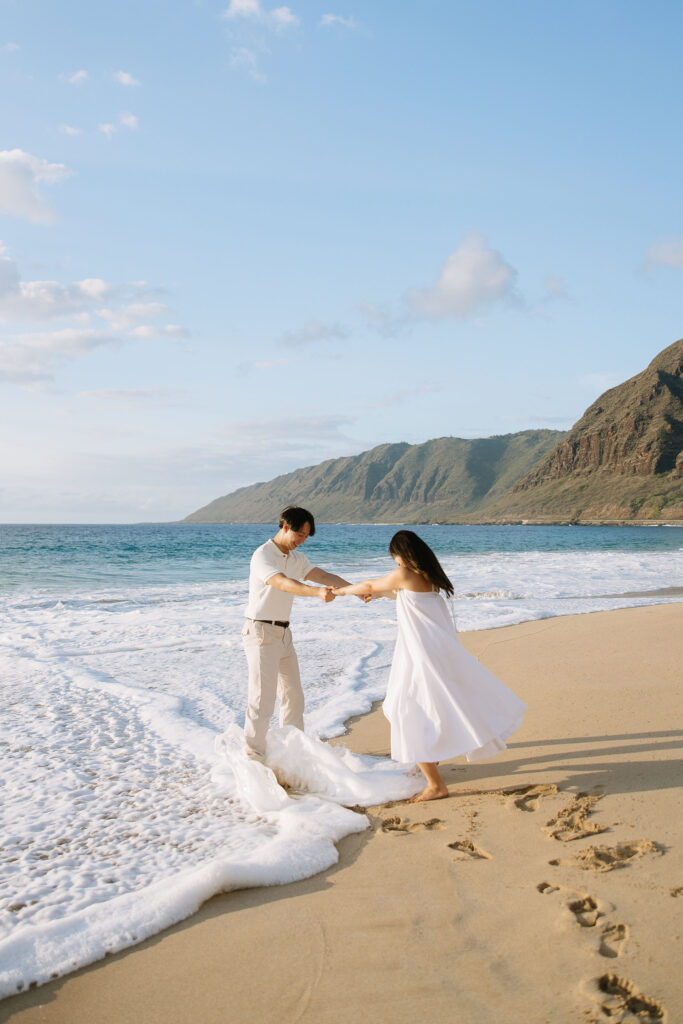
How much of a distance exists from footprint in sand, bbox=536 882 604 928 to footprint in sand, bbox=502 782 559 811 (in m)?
1.05

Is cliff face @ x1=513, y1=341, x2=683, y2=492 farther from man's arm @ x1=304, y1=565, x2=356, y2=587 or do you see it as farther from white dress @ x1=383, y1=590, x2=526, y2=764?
white dress @ x1=383, y1=590, x2=526, y2=764

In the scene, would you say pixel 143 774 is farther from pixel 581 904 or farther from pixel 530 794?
pixel 581 904

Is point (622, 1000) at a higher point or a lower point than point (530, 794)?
higher

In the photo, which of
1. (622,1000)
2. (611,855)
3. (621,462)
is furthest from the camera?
(621,462)

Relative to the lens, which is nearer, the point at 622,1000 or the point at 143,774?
the point at 622,1000

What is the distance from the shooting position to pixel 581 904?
311cm

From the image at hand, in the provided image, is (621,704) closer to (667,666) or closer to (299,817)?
(667,666)

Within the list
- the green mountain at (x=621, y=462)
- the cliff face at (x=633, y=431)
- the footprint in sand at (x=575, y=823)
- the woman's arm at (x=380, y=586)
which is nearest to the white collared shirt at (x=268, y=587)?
the woman's arm at (x=380, y=586)

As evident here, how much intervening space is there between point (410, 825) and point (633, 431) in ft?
473

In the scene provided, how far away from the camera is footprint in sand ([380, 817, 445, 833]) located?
13.6ft

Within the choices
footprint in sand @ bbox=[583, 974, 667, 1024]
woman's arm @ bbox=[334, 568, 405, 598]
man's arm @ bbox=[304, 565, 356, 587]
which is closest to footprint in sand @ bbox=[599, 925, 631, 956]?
footprint in sand @ bbox=[583, 974, 667, 1024]

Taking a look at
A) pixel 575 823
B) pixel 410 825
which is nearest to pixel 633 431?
pixel 575 823

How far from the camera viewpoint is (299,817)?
4.30 m

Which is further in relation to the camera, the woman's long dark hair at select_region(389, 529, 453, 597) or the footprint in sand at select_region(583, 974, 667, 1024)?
the woman's long dark hair at select_region(389, 529, 453, 597)
